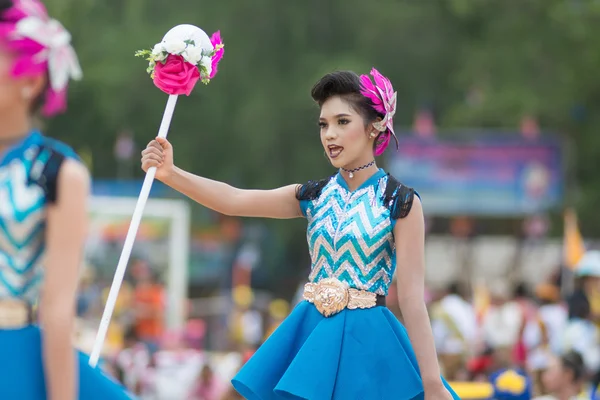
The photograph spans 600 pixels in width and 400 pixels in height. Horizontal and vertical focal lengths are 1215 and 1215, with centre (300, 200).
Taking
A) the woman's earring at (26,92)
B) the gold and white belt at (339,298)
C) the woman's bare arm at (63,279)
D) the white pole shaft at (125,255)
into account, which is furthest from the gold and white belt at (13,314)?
the gold and white belt at (339,298)

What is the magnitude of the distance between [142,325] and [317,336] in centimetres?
1066

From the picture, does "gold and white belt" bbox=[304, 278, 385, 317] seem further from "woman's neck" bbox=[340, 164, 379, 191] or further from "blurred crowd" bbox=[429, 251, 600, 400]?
"blurred crowd" bbox=[429, 251, 600, 400]

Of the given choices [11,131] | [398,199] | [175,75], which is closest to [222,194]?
[175,75]

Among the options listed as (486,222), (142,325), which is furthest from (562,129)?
(142,325)

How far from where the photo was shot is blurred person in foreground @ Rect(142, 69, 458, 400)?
15.5 feet

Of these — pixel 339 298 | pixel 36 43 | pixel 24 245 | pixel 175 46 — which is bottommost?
pixel 339 298

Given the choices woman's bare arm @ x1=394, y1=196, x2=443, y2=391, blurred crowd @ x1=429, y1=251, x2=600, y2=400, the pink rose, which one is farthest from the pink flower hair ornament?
blurred crowd @ x1=429, y1=251, x2=600, y2=400

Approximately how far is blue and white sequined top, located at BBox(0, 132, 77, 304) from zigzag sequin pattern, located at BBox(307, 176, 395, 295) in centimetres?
175

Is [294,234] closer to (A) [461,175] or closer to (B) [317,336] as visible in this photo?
(A) [461,175]

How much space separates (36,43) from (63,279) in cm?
66

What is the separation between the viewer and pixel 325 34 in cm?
2736

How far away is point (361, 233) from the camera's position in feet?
16.0

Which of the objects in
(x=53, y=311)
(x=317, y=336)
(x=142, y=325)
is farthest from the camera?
(x=142, y=325)

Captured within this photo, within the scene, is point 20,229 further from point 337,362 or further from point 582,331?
point 582,331
